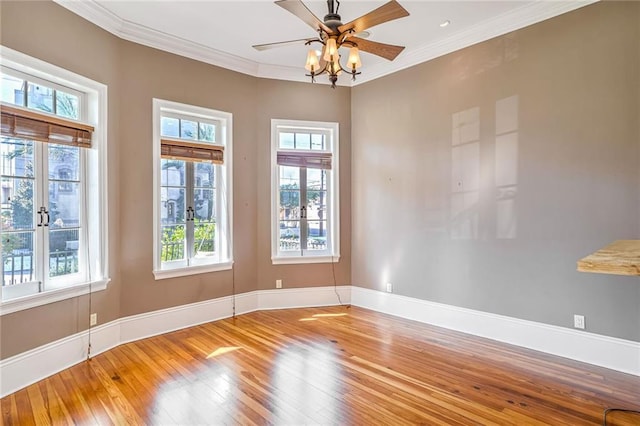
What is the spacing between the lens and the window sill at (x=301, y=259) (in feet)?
15.9

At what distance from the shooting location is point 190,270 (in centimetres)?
419

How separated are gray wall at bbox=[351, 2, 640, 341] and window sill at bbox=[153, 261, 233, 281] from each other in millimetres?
1997

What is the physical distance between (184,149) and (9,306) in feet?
7.23

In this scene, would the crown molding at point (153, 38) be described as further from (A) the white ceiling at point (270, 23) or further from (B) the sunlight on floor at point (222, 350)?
(B) the sunlight on floor at point (222, 350)

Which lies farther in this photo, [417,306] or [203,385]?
[417,306]

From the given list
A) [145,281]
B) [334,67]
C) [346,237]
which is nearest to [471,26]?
[334,67]

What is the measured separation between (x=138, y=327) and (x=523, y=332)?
3.98 m

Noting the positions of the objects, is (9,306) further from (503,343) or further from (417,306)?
(503,343)

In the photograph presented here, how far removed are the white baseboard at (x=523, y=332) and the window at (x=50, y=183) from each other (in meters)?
3.37

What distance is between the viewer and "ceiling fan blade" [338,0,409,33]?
7.43 ft

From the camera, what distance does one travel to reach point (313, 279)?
498cm

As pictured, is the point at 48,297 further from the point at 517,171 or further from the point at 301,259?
the point at 517,171

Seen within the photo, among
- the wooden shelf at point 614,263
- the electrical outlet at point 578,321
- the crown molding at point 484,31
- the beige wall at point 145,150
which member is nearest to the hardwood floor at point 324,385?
the electrical outlet at point 578,321

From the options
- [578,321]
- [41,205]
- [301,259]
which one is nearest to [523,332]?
[578,321]
